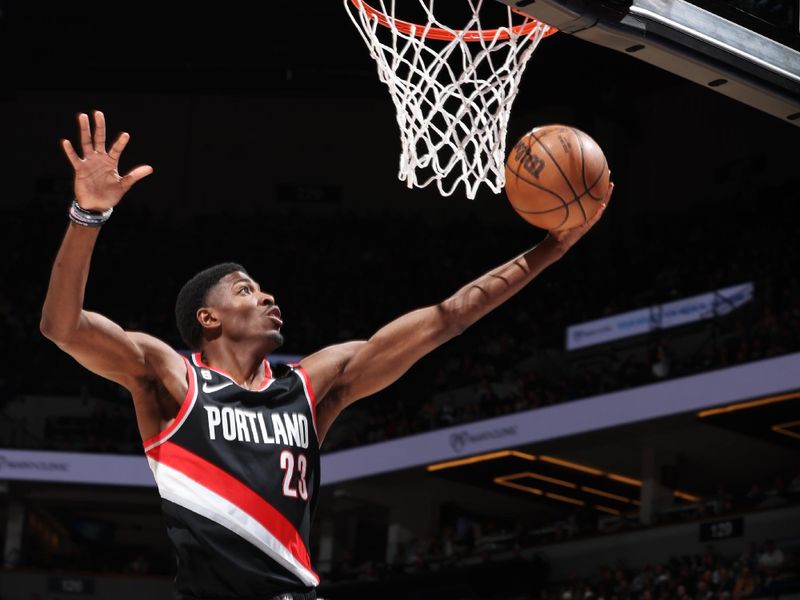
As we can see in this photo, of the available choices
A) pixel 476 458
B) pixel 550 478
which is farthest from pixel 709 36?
pixel 550 478

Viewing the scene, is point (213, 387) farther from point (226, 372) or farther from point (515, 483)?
point (515, 483)

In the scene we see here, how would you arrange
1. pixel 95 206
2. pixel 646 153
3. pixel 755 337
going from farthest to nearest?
pixel 646 153 → pixel 755 337 → pixel 95 206

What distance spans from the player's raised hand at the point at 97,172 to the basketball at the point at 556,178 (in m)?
1.37

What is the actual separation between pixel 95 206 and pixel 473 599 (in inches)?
614

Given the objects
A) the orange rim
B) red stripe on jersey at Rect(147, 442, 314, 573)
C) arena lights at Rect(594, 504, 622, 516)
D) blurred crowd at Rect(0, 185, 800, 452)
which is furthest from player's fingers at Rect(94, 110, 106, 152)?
arena lights at Rect(594, 504, 622, 516)

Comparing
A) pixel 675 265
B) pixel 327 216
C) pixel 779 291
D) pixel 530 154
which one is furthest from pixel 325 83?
pixel 530 154

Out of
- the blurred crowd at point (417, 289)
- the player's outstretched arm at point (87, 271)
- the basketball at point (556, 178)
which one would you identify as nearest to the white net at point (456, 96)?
the basketball at point (556, 178)

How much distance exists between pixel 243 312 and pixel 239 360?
14 centimetres

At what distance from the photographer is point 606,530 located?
1814 centimetres

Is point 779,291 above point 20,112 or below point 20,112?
below

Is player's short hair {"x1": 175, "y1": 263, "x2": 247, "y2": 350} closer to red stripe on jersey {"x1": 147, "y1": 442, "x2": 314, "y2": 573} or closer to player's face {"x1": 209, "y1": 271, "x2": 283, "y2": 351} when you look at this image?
player's face {"x1": 209, "y1": 271, "x2": 283, "y2": 351}

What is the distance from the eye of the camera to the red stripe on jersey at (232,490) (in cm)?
322

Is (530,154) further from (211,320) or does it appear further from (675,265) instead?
(675,265)

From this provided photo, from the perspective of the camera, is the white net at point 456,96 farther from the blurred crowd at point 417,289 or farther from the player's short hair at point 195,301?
the blurred crowd at point 417,289
